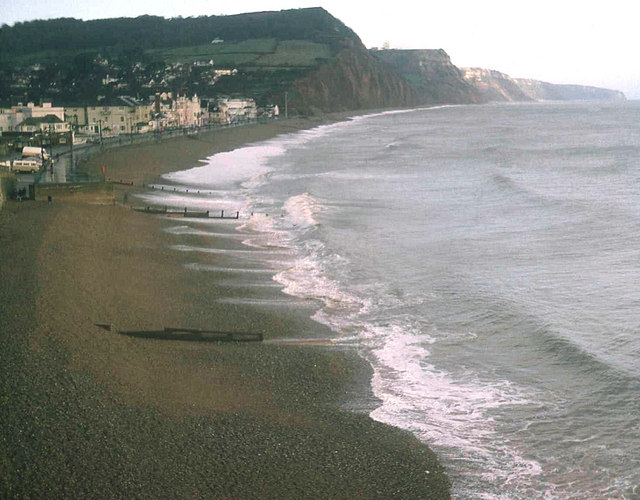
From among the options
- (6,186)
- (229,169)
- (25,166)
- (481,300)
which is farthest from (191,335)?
(229,169)

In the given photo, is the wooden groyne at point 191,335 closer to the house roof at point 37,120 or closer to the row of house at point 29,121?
the row of house at point 29,121

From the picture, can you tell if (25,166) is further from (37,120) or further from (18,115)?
(18,115)

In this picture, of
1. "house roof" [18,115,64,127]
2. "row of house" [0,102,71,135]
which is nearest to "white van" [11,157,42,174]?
"row of house" [0,102,71,135]

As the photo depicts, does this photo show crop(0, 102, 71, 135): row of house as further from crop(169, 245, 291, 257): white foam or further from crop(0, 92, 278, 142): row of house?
crop(169, 245, 291, 257): white foam

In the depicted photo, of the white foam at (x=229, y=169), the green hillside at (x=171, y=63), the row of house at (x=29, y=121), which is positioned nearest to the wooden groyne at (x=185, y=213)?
the white foam at (x=229, y=169)

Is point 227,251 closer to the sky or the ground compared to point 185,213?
closer to the ground

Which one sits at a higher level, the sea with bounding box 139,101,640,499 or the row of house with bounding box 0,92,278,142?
the row of house with bounding box 0,92,278,142
